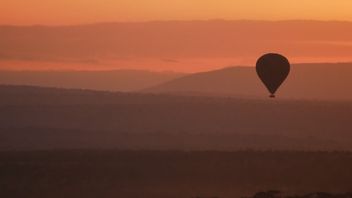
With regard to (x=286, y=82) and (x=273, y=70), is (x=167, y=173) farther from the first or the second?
(x=286, y=82)

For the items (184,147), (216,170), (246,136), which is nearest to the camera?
(216,170)

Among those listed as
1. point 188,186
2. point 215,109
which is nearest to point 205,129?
point 215,109

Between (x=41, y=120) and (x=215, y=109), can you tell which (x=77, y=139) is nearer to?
(x=41, y=120)

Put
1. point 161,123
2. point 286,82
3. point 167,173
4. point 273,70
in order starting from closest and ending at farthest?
point 167,173, point 273,70, point 161,123, point 286,82

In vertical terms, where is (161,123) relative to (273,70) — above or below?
above

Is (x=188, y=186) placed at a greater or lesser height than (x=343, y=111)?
lesser

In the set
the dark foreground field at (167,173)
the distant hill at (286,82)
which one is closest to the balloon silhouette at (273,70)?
the dark foreground field at (167,173)

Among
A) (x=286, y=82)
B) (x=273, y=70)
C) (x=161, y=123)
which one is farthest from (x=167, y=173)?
(x=286, y=82)
